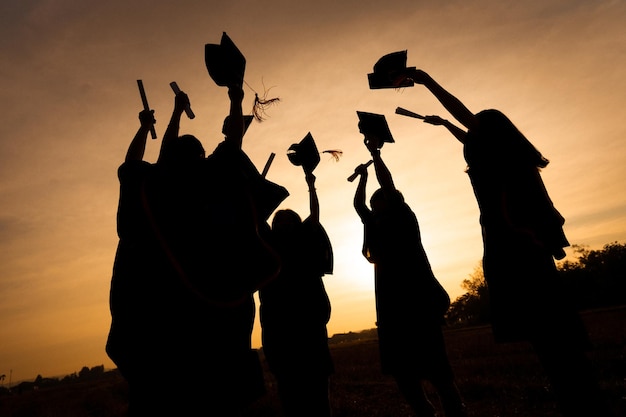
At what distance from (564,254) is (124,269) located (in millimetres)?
2976

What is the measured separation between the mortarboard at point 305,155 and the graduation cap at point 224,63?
2.70 metres

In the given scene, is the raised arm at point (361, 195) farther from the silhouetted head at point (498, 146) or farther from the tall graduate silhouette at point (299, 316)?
the silhouetted head at point (498, 146)

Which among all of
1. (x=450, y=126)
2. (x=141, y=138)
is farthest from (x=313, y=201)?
(x=141, y=138)

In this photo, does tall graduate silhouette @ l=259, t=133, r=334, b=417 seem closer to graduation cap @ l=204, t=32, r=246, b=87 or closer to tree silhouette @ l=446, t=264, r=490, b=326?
graduation cap @ l=204, t=32, r=246, b=87

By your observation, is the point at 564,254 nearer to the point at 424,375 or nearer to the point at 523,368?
the point at 424,375

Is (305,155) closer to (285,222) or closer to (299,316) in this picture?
(285,222)

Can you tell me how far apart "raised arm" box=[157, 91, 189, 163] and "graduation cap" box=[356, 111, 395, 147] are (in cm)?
311

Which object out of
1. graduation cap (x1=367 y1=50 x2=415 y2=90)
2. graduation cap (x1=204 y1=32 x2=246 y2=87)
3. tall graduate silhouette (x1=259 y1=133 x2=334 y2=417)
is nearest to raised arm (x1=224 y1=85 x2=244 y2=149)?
graduation cap (x1=204 y1=32 x2=246 y2=87)

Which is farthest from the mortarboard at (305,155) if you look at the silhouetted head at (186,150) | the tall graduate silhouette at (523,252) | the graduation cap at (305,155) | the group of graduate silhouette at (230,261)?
the silhouetted head at (186,150)

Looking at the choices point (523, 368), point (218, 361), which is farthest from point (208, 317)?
point (523, 368)

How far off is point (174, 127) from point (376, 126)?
135 inches

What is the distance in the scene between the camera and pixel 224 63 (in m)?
2.89

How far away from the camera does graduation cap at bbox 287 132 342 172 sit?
5629mm

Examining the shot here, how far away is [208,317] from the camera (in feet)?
7.25
